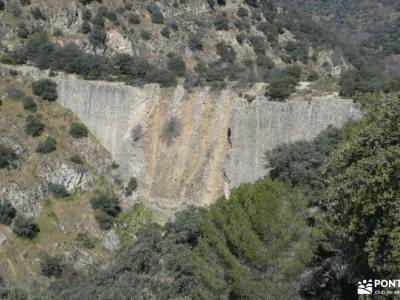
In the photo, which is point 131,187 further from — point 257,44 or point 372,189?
point 257,44

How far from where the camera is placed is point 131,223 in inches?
1510

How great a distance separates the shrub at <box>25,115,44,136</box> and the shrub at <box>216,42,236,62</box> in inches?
910

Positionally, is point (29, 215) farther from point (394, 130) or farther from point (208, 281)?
point (394, 130)

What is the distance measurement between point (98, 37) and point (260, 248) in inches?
1654

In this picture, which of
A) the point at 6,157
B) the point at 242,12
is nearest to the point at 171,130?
the point at 6,157

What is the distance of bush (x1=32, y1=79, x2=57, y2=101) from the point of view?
44500 mm

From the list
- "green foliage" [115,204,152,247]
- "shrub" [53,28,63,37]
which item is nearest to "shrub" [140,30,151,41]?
"shrub" [53,28,63,37]

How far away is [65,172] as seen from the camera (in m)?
40.0

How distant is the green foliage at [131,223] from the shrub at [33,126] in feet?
30.4

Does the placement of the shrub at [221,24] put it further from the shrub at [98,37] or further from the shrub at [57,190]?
the shrub at [57,190]

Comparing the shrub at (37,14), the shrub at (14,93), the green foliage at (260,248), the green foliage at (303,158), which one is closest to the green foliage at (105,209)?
the shrub at (14,93)

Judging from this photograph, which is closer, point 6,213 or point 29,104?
point 6,213

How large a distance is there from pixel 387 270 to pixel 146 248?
20968mm

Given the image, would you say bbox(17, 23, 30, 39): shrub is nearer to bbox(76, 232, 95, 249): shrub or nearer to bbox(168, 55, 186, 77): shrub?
bbox(168, 55, 186, 77): shrub
